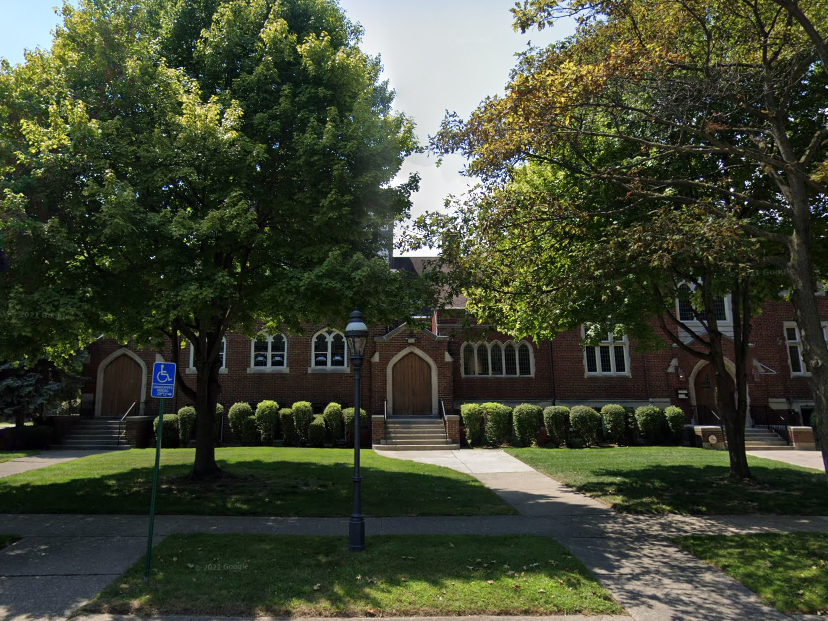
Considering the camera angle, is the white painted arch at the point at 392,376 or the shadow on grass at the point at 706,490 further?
the white painted arch at the point at 392,376

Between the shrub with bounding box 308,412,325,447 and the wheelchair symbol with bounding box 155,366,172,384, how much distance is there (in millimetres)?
12840

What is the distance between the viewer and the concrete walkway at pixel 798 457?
1524 cm

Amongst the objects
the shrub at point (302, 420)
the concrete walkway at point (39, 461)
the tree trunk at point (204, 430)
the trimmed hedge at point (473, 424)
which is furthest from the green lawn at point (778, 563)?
the concrete walkway at point (39, 461)

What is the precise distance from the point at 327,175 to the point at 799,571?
9.40 m

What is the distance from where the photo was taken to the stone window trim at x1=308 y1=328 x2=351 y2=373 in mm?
21359

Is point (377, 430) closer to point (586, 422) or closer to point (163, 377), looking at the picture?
point (586, 422)

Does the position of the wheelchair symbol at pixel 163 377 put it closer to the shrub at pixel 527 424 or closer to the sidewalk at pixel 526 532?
the sidewalk at pixel 526 532

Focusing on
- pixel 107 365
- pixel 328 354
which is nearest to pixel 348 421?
pixel 328 354

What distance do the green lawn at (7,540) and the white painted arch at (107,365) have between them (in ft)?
46.3

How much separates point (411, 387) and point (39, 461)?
1235 centimetres

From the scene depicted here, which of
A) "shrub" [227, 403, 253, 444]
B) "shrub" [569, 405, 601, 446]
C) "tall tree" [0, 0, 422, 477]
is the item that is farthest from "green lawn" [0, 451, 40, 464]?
"shrub" [569, 405, 601, 446]

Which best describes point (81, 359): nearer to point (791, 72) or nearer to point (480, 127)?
point (480, 127)

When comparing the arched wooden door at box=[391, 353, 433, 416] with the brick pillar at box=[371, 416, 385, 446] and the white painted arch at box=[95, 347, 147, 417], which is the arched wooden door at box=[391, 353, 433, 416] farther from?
the white painted arch at box=[95, 347, 147, 417]

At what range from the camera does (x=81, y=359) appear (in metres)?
19.8
